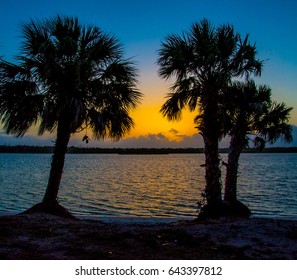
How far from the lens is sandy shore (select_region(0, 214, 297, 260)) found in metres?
5.61

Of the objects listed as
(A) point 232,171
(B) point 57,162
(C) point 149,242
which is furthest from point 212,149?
(B) point 57,162

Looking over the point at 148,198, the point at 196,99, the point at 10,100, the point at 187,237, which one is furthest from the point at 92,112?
the point at 148,198

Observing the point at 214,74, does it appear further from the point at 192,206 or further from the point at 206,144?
the point at 192,206

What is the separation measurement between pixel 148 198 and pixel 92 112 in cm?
1346

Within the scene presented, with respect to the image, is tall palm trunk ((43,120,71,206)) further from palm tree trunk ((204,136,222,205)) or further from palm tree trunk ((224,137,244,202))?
palm tree trunk ((224,137,244,202))

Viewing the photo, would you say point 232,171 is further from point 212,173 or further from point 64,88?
point 64,88

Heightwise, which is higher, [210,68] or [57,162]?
[210,68]

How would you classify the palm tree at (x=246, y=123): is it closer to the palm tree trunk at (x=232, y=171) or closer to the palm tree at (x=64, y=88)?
the palm tree trunk at (x=232, y=171)

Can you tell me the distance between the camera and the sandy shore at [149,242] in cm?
561

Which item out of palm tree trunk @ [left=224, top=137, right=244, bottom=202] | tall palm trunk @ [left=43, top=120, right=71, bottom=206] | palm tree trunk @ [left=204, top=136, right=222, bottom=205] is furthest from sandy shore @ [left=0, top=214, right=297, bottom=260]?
palm tree trunk @ [left=224, top=137, right=244, bottom=202]

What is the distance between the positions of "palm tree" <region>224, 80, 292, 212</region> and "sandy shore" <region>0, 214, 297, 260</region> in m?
6.77

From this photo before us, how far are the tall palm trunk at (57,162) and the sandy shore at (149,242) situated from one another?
2826 mm

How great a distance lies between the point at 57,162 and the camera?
37.7 feet

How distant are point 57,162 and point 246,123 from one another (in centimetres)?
995
